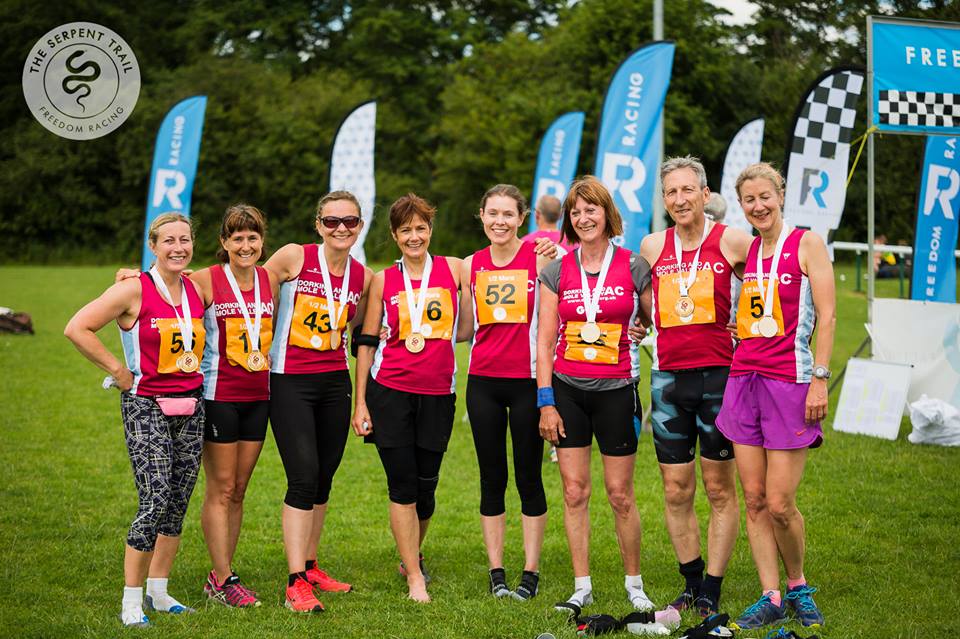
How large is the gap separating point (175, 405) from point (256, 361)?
0.46 metres

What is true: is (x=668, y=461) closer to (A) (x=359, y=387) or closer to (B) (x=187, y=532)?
(A) (x=359, y=387)

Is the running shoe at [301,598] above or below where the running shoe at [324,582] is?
above

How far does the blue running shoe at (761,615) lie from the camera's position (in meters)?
4.05

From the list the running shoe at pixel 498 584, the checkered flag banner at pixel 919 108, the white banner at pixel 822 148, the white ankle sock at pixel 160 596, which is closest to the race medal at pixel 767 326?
the running shoe at pixel 498 584

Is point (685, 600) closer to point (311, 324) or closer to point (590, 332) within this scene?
point (590, 332)

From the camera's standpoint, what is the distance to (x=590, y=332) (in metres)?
4.34

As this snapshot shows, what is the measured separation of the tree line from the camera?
115 feet

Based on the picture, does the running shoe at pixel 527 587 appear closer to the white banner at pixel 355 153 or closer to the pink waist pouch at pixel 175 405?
the pink waist pouch at pixel 175 405

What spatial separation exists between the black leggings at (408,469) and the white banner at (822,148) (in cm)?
520

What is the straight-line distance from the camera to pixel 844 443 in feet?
26.9

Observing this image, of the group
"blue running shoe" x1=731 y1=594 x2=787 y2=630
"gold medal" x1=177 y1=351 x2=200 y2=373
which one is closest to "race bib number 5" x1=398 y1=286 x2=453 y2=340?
"gold medal" x1=177 y1=351 x2=200 y2=373

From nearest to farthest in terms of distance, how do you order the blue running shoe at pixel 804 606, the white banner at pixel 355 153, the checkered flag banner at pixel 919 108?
the blue running shoe at pixel 804 606
the checkered flag banner at pixel 919 108
the white banner at pixel 355 153

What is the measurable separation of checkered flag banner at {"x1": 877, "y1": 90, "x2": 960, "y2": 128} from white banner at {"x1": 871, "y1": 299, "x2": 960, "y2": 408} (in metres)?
1.88

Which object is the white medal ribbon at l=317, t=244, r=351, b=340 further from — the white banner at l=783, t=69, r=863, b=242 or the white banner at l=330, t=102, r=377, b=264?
the white banner at l=330, t=102, r=377, b=264
